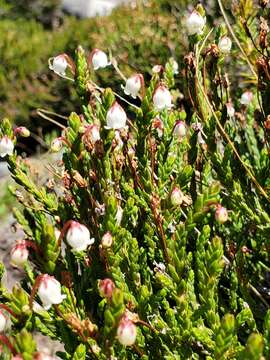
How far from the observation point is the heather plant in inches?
61.5

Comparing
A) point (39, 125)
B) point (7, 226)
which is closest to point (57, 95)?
point (39, 125)

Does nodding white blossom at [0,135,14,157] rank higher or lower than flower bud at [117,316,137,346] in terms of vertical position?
higher

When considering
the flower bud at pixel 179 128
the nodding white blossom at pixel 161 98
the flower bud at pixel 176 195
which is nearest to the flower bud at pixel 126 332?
the flower bud at pixel 176 195

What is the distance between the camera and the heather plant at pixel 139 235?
1562 mm

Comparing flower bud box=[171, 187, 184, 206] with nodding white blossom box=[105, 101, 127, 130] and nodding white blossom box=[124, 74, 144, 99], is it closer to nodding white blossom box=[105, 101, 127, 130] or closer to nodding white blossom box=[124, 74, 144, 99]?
nodding white blossom box=[105, 101, 127, 130]

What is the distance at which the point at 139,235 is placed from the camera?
210 centimetres

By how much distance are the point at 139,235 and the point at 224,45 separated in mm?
697

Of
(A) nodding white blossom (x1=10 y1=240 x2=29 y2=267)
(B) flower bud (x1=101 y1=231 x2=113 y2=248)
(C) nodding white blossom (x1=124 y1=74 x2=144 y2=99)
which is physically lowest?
(A) nodding white blossom (x1=10 y1=240 x2=29 y2=267)

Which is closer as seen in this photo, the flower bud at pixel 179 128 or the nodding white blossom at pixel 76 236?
the nodding white blossom at pixel 76 236

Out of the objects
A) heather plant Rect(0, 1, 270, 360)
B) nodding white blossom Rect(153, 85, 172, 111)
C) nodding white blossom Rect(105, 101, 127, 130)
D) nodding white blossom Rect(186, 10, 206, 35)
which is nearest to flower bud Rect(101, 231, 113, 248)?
heather plant Rect(0, 1, 270, 360)

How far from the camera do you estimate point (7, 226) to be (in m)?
4.84

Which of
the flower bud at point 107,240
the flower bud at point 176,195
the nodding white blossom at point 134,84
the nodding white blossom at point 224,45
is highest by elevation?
the nodding white blossom at point 224,45

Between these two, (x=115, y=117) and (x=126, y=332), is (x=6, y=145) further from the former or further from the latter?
(x=126, y=332)

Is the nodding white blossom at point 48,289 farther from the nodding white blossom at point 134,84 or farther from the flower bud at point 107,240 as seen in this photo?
the nodding white blossom at point 134,84
